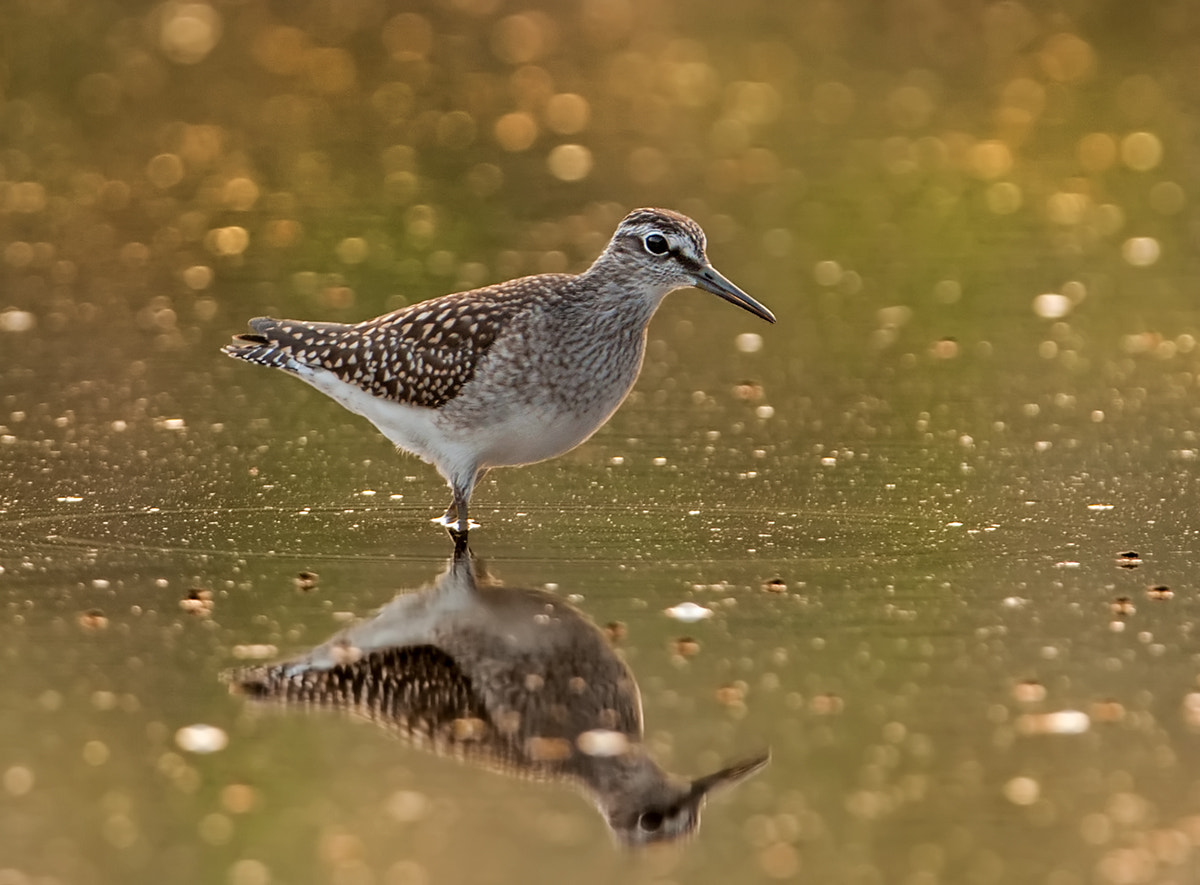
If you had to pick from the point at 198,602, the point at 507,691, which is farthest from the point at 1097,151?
the point at 507,691

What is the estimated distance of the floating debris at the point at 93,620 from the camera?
8523 millimetres

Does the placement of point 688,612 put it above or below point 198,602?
above

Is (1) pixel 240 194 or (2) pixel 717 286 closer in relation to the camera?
(2) pixel 717 286

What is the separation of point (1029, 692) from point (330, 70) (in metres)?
17.7

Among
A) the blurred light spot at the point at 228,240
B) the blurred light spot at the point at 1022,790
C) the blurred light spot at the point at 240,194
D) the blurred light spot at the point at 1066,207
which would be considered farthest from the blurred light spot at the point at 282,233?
the blurred light spot at the point at 1022,790

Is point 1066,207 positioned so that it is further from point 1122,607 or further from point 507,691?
point 507,691

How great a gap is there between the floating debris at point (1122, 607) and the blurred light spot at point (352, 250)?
8.25m

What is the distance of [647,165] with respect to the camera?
19219mm

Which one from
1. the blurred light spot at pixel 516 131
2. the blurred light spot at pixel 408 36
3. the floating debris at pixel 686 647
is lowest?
the floating debris at pixel 686 647

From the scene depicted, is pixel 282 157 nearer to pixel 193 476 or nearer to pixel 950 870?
pixel 193 476

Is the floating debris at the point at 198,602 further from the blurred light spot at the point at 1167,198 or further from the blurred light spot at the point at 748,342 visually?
the blurred light spot at the point at 1167,198

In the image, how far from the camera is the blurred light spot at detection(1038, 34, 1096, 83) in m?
23.6

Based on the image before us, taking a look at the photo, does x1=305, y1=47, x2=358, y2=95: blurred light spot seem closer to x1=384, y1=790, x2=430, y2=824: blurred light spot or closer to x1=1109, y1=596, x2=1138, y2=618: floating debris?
x1=1109, y1=596, x2=1138, y2=618: floating debris

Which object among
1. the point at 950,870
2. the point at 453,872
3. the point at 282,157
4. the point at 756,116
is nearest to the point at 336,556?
the point at 453,872
